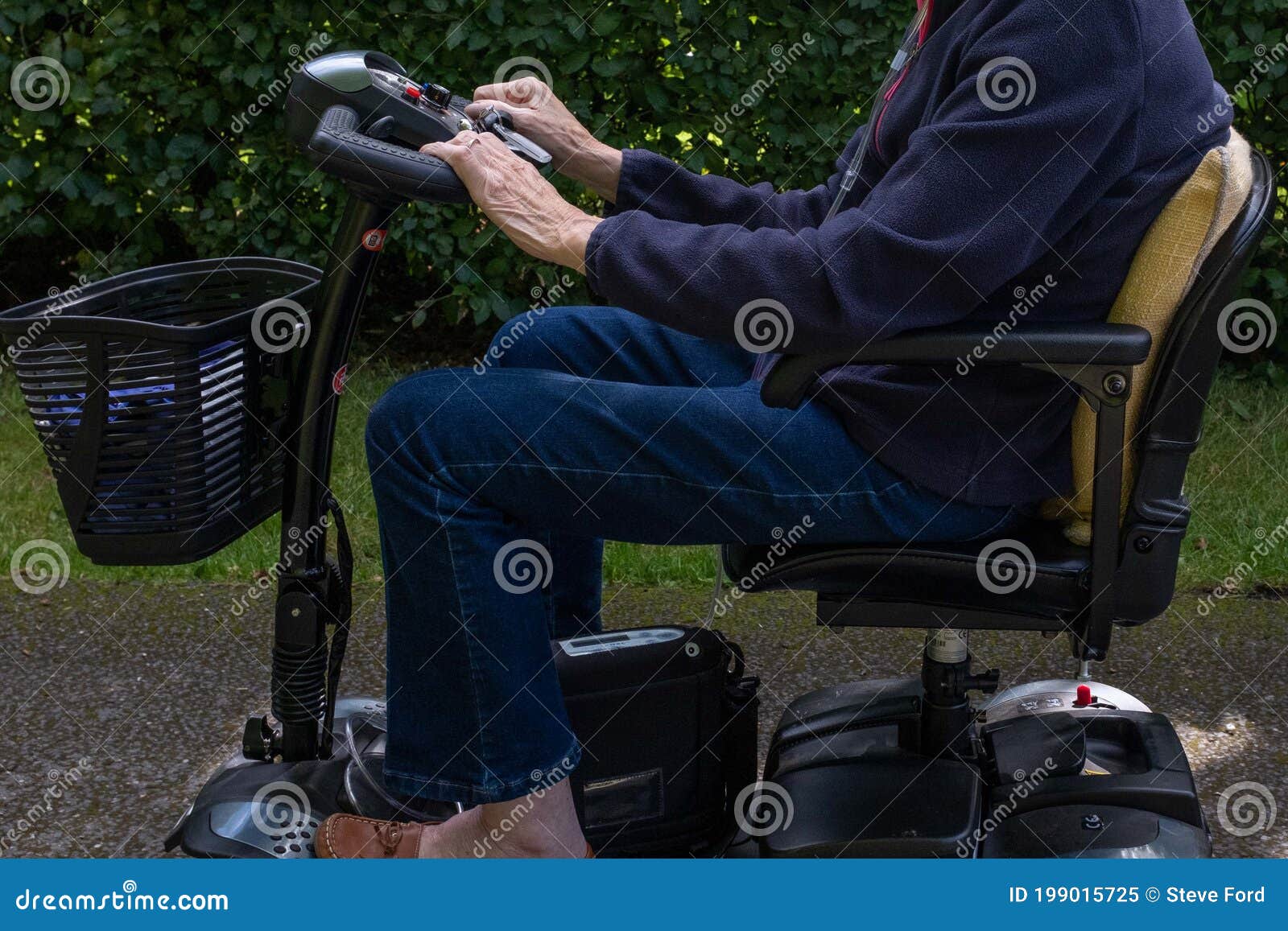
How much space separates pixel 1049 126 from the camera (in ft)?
5.27

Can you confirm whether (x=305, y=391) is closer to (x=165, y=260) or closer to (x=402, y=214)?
(x=402, y=214)

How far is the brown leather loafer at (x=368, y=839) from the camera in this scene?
203 centimetres

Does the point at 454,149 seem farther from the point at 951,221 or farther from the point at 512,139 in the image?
the point at 951,221

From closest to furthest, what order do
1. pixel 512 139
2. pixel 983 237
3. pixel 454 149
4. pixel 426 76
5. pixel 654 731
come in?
pixel 983 237
pixel 454 149
pixel 512 139
pixel 654 731
pixel 426 76

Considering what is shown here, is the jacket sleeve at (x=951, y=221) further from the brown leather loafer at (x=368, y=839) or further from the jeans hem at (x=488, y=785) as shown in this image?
the brown leather loafer at (x=368, y=839)

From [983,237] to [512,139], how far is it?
2.15 ft

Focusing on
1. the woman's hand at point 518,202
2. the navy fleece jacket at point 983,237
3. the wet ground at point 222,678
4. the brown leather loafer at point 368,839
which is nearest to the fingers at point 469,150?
the woman's hand at point 518,202

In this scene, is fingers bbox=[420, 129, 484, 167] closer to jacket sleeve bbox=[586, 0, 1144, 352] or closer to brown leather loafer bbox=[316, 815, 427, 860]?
jacket sleeve bbox=[586, 0, 1144, 352]

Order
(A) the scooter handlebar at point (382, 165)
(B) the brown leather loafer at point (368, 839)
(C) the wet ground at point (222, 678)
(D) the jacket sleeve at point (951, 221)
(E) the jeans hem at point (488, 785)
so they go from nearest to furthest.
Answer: (D) the jacket sleeve at point (951, 221), (A) the scooter handlebar at point (382, 165), (E) the jeans hem at point (488, 785), (B) the brown leather loafer at point (368, 839), (C) the wet ground at point (222, 678)

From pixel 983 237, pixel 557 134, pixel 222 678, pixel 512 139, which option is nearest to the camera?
pixel 983 237

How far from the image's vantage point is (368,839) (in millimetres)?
2041

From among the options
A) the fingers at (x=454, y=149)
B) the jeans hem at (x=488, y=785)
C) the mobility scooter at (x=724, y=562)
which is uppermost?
the fingers at (x=454, y=149)

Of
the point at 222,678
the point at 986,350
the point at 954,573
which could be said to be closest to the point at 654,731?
the point at 954,573

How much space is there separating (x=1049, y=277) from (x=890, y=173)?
23 cm
